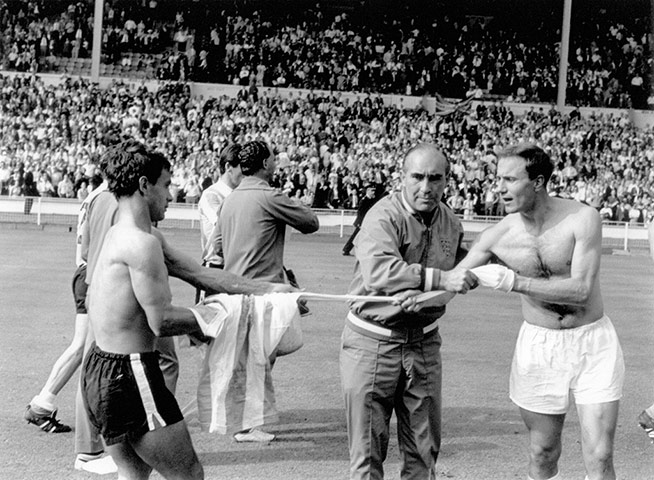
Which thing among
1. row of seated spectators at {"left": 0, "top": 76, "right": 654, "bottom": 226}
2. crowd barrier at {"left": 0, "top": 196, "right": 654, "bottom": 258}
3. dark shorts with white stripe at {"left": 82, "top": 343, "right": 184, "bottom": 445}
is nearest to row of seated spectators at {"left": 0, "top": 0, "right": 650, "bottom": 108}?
row of seated spectators at {"left": 0, "top": 76, "right": 654, "bottom": 226}

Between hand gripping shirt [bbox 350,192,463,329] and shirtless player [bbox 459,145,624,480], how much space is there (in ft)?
0.93

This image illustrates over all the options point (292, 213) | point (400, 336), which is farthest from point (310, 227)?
point (400, 336)

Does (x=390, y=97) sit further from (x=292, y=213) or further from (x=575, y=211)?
(x=575, y=211)

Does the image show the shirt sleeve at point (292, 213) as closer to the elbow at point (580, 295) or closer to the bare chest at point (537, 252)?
the bare chest at point (537, 252)

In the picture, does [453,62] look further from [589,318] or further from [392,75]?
[589,318]

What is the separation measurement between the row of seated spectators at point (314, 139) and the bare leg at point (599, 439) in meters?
18.7

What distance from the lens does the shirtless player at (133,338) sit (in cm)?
400

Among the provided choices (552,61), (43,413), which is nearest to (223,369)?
(43,413)

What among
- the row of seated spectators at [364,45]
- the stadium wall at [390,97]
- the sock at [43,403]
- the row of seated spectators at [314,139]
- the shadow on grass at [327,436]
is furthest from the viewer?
the row of seated spectators at [364,45]

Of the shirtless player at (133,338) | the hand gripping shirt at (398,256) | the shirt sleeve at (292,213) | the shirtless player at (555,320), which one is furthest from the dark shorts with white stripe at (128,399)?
the shirt sleeve at (292,213)

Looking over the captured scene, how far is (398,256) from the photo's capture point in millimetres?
4637

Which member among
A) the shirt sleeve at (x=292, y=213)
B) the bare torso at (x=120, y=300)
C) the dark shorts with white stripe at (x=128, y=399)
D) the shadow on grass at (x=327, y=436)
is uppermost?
the shirt sleeve at (x=292, y=213)

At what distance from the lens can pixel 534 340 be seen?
4.93 metres

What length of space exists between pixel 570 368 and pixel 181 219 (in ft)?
66.6
